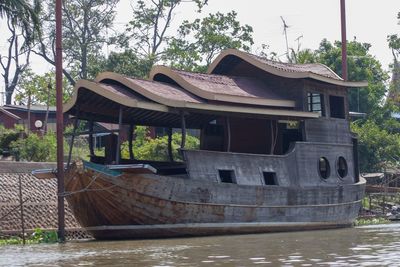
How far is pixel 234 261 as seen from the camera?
14.1m

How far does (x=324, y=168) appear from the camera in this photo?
2467 centimetres

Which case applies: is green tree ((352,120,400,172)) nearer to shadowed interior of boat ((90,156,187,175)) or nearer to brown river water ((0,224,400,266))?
shadowed interior of boat ((90,156,187,175))

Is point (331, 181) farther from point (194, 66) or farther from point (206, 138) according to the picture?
point (194, 66)

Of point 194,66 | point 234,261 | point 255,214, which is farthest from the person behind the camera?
point 194,66

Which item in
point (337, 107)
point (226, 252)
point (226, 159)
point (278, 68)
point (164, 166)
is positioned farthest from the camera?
point (337, 107)

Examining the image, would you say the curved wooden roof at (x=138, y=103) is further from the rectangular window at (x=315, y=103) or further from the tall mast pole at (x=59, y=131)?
the rectangular window at (x=315, y=103)

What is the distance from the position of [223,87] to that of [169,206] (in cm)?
374

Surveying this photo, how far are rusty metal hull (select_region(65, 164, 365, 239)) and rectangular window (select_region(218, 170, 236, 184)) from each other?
31 centimetres

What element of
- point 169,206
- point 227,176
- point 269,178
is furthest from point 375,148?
point 169,206

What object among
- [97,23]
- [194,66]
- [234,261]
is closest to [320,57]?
[194,66]

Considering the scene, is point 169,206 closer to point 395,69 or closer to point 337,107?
point 337,107

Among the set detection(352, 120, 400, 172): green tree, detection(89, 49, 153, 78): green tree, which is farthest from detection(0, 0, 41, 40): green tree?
detection(89, 49, 153, 78): green tree

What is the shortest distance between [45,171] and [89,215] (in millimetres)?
1351

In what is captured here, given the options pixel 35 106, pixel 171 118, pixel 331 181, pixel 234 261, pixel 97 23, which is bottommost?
pixel 234 261
